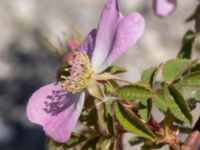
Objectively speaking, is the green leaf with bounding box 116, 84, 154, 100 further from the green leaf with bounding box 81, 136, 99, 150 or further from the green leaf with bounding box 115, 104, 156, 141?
the green leaf with bounding box 81, 136, 99, 150

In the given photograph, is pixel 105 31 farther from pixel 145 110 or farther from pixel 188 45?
pixel 188 45

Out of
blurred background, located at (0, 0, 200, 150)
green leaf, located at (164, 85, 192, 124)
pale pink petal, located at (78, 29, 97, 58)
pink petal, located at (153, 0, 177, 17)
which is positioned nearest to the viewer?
green leaf, located at (164, 85, 192, 124)

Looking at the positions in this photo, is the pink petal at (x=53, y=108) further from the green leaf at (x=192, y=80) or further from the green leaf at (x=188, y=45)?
the green leaf at (x=188, y=45)

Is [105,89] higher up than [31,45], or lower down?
lower down

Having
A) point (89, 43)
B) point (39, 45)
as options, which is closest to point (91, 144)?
point (89, 43)

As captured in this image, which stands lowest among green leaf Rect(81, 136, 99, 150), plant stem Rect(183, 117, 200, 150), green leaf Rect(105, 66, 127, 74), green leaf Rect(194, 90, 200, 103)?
plant stem Rect(183, 117, 200, 150)

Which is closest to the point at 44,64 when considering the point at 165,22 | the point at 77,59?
the point at 165,22

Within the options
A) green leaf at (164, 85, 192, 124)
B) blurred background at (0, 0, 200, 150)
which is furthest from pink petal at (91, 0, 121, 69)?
blurred background at (0, 0, 200, 150)

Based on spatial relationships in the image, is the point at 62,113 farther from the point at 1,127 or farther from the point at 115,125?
the point at 1,127
